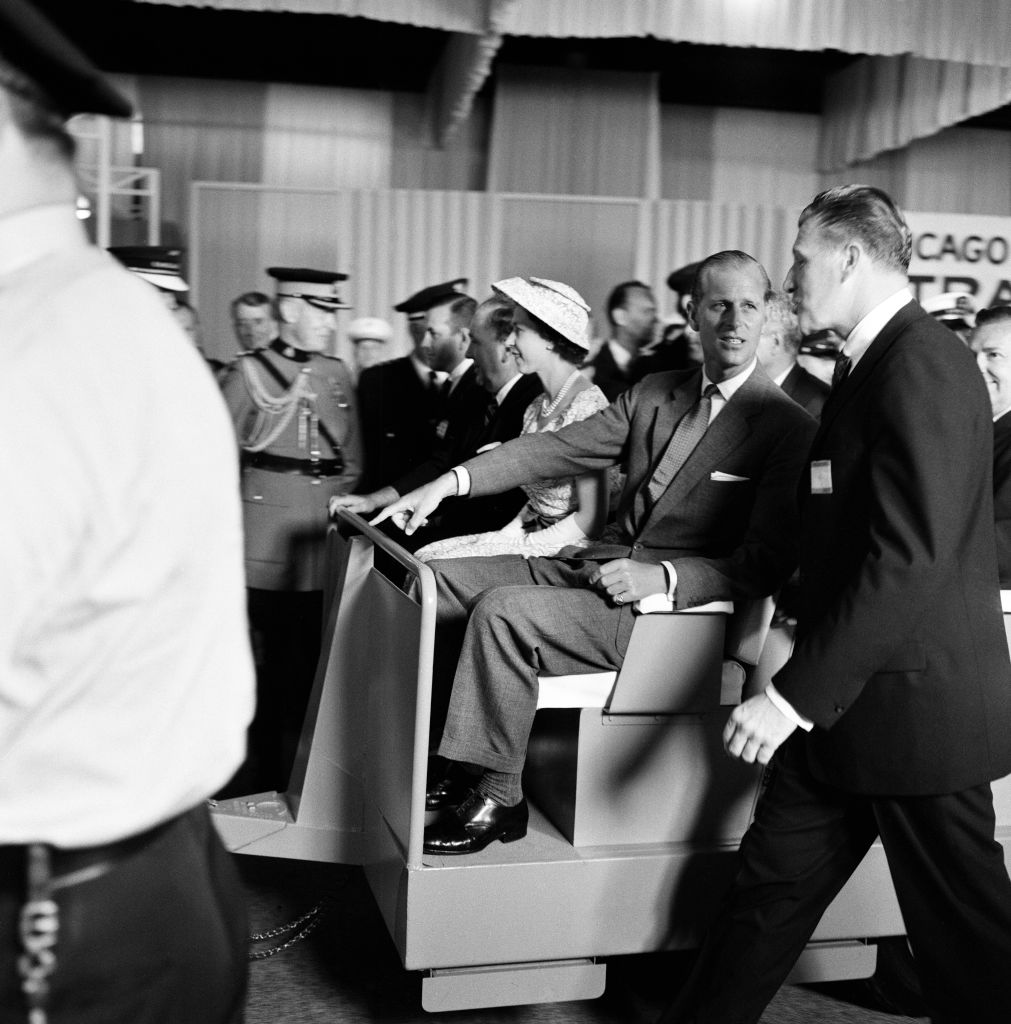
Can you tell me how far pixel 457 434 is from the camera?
14.1ft

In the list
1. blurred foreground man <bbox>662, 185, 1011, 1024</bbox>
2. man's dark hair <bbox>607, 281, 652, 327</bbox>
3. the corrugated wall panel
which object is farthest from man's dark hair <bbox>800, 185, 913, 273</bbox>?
the corrugated wall panel

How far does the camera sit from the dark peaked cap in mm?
949

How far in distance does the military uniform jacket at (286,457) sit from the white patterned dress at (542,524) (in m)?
0.84

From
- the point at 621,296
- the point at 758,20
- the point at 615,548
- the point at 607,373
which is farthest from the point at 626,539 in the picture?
the point at 758,20

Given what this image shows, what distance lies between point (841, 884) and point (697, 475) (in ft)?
3.17

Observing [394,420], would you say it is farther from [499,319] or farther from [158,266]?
[499,319]

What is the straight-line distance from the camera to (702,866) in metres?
2.71

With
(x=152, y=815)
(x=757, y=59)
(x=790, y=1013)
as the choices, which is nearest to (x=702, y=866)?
(x=790, y=1013)

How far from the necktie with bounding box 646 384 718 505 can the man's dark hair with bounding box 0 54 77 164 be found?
6.90ft

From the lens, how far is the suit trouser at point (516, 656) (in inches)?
107

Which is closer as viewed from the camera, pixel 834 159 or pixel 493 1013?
pixel 493 1013

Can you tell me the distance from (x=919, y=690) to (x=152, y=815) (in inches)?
58.3

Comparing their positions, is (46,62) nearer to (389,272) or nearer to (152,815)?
(152,815)

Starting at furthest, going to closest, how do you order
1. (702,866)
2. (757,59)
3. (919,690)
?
1. (757,59)
2. (702,866)
3. (919,690)
